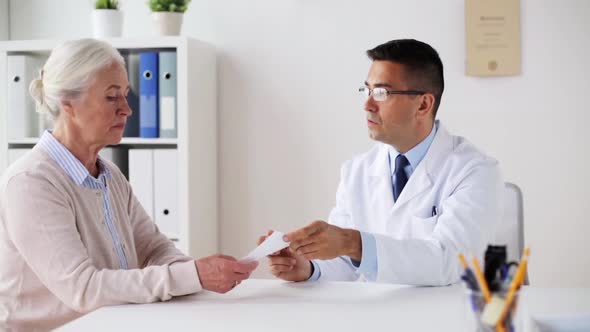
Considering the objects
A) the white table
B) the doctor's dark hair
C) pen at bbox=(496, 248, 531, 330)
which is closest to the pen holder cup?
→ pen at bbox=(496, 248, 531, 330)

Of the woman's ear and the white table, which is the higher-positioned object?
the woman's ear

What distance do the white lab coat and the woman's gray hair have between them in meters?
0.76

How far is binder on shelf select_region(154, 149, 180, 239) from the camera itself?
3186 millimetres

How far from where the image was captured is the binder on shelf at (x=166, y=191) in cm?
319

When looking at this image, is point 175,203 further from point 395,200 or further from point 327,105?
point 395,200

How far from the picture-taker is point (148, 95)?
10.5 feet

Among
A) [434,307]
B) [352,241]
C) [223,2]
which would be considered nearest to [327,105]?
[223,2]

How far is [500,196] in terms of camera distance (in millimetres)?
2182

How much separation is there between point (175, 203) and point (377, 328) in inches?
71.8

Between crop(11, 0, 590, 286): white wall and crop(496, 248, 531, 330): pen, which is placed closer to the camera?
crop(496, 248, 531, 330): pen

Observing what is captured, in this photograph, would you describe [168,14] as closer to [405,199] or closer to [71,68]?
[71,68]

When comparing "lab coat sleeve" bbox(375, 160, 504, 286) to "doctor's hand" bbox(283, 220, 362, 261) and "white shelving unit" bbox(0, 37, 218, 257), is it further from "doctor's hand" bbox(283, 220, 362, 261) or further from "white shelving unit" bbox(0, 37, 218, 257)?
"white shelving unit" bbox(0, 37, 218, 257)

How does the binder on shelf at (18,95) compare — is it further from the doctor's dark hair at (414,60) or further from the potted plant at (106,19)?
the doctor's dark hair at (414,60)

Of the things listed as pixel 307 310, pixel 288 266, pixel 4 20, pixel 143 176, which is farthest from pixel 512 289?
pixel 4 20
